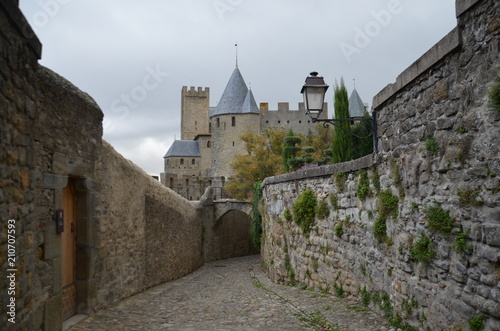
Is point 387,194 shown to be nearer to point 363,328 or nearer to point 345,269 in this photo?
point 363,328

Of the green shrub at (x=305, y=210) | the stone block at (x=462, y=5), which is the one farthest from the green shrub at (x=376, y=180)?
the green shrub at (x=305, y=210)

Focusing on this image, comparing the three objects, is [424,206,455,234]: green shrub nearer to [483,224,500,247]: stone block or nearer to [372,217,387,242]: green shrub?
[483,224,500,247]: stone block

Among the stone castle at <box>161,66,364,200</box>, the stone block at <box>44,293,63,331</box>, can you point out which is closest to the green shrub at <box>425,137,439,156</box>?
the stone block at <box>44,293,63,331</box>

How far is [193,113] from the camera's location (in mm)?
61656

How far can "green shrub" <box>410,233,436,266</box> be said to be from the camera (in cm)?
416

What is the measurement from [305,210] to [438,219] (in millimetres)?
4625

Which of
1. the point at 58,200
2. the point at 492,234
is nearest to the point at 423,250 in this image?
the point at 492,234

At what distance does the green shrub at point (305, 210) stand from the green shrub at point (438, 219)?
13.3 feet

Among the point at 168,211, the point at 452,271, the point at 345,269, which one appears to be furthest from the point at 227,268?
the point at 452,271

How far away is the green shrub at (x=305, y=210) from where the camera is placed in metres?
8.28

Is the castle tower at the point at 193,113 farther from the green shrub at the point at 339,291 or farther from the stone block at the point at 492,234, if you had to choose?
the stone block at the point at 492,234

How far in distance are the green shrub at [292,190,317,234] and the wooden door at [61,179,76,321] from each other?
418 cm

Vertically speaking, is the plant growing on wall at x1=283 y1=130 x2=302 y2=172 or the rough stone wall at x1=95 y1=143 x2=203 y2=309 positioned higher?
the plant growing on wall at x1=283 y1=130 x2=302 y2=172

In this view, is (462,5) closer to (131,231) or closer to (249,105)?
(131,231)
